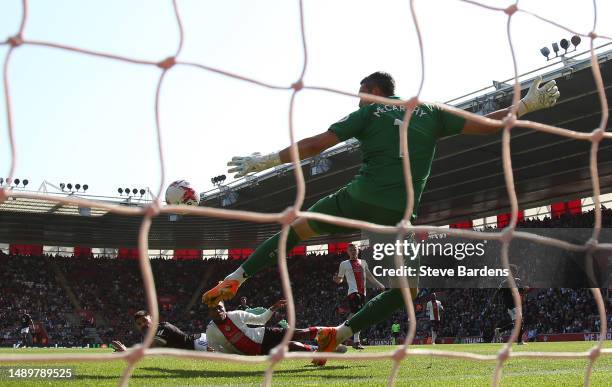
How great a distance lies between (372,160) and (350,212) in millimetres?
322

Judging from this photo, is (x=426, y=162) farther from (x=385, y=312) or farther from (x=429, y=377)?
(x=429, y=377)

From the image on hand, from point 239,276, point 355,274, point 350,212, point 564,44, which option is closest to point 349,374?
point 239,276

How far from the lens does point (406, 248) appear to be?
14.4ft

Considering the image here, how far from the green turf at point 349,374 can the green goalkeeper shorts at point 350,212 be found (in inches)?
41.7

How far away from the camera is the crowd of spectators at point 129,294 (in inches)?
1266

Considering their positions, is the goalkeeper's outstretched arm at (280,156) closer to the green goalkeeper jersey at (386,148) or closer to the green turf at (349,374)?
the green goalkeeper jersey at (386,148)

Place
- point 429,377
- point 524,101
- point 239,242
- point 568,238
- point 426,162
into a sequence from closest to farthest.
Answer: point 426,162 → point 524,101 → point 429,377 → point 568,238 → point 239,242

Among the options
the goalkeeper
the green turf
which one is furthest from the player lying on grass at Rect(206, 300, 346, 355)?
the goalkeeper

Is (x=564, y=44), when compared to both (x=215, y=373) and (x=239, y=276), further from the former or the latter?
(x=239, y=276)

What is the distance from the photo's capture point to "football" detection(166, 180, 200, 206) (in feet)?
19.3

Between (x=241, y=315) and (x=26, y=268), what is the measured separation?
3217 cm

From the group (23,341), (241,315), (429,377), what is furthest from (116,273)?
(429,377)

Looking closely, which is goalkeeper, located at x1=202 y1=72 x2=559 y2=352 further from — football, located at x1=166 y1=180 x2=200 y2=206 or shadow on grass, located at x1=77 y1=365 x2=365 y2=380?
football, located at x1=166 y1=180 x2=200 y2=206

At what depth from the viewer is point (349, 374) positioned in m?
5.20
